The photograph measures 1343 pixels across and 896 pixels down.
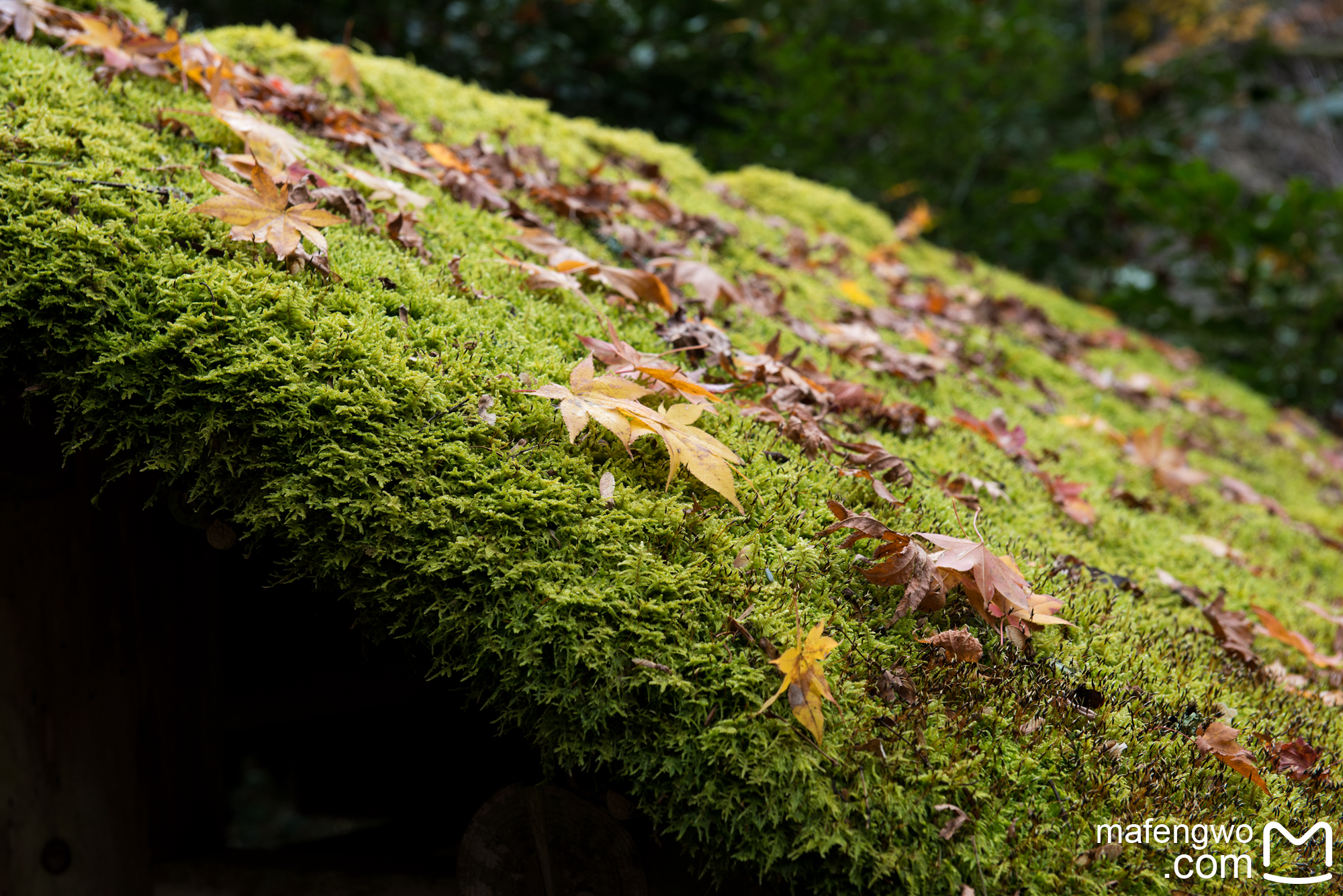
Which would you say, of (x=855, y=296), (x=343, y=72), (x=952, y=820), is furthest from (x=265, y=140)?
(x=855, y=296)

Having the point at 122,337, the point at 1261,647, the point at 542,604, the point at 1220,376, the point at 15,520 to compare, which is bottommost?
the point at 1220,376

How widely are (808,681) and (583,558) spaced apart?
0.48m

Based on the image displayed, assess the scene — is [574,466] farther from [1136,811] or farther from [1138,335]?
[1138,335]

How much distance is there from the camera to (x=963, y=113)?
7617 mm

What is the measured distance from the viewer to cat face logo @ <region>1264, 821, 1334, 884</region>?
1479 millimetres

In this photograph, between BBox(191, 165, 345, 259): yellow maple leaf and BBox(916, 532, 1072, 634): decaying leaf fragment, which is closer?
BBox(916, 532, 1072, 634): decaying leaf fragment

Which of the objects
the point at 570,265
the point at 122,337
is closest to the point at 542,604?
the point at 122,337

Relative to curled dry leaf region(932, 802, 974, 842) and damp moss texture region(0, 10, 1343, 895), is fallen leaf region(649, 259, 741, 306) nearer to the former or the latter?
damp moss texture region(0, 10, 1343, 895)

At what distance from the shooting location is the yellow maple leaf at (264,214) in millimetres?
1856

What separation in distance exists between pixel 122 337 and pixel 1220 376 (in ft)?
24.0

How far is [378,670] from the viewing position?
2.52 metres

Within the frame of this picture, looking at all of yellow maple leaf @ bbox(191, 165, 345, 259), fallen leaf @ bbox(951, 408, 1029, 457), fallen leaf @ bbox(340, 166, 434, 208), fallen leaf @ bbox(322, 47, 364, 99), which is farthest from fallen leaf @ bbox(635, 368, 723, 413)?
fallen leaf @ bbox(322, 47, 364, 99)

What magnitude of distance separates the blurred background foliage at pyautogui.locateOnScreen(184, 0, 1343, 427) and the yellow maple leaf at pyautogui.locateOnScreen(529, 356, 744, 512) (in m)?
5.33

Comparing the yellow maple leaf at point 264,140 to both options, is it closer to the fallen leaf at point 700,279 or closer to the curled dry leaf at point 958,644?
the fallen leaf at point 700,279
